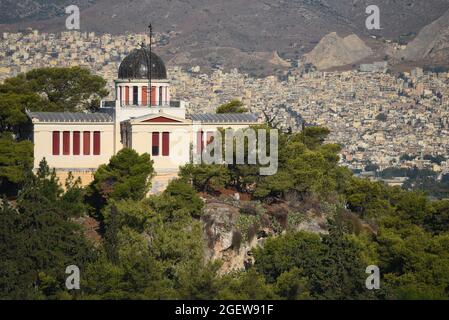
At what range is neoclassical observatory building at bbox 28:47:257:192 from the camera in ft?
212

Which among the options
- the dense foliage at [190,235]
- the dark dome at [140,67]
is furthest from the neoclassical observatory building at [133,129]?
the dense foliage at [190,235]

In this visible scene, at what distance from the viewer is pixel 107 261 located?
5881 cm

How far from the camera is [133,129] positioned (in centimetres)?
6444

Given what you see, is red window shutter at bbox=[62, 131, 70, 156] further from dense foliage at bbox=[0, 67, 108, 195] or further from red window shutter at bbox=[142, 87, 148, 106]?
red window shutter at bbox=[142, 87, 148, 106]

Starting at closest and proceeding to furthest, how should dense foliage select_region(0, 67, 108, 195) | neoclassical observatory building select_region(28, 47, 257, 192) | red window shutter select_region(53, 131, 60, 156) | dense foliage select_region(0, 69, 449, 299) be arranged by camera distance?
dense foliage select_region(0, 69, 449, 299) < neoclassical observatory building select_region(28, 47, 257, 192) < dense foliage select_region(0, 67, 108, 195) < red window shutter select_region(53, 131, 60, 156)

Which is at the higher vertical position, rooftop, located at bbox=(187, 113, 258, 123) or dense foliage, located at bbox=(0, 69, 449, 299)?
rooftop, located at bbox=(187, 113, 258, 123)

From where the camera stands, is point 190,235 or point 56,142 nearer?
point 190,235

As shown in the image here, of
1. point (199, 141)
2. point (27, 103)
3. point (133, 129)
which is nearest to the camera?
point (133, 129)

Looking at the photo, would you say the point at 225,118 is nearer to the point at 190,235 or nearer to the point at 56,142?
the point at 56,142

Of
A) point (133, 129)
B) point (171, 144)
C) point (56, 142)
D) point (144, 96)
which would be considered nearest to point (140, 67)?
point (144, 96)

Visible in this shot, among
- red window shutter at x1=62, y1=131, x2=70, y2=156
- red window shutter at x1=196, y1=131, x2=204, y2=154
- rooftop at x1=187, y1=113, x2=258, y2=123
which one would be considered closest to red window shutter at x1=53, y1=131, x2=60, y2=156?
red window shutter at x1=62, y1=131, x2=70, y2=156

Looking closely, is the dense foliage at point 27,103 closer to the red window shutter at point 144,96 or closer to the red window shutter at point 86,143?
the red window shutter at point 86,143

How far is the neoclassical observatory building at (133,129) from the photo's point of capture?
6475 cm
